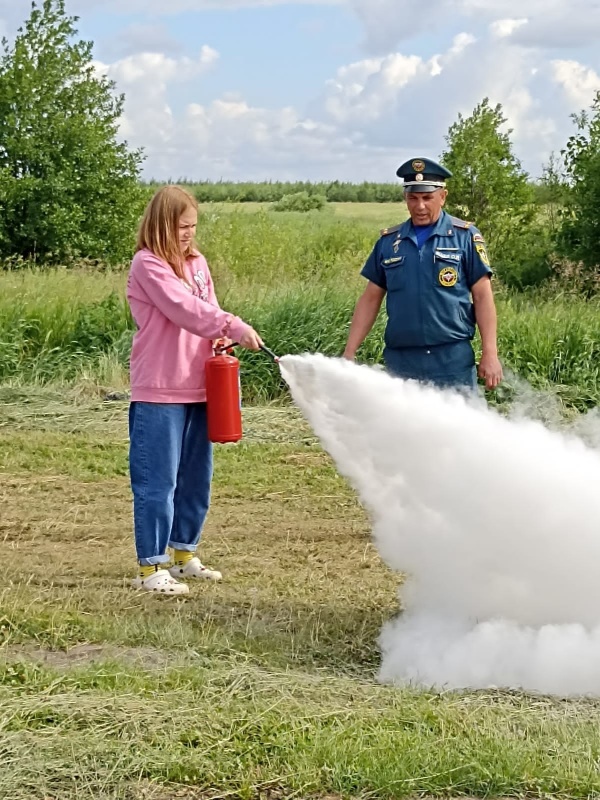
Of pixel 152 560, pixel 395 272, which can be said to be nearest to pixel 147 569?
pixel 152 560

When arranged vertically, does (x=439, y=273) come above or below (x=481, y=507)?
above

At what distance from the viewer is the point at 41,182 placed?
19.8 metres

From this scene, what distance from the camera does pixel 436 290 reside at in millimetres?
5582

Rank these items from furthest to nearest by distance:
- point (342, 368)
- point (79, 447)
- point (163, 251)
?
point (79, 447), point (163, 251), point (342, 368)

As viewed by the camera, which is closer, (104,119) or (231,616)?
(231,616)

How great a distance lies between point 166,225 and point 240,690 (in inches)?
90.4

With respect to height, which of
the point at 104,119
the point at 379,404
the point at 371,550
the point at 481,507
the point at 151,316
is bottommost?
the point at 371,550

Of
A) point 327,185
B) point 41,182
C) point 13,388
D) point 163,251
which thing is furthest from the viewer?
point 327,185

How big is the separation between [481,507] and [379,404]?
62cm

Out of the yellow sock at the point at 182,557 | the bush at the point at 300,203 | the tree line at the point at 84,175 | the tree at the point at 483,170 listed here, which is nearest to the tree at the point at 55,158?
the tree line at the point at 84,175

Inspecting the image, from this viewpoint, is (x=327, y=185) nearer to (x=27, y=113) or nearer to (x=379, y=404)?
(x=27, y=113)

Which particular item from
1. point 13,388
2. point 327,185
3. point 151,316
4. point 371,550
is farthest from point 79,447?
point 327,185

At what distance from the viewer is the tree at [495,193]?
58.6 feet

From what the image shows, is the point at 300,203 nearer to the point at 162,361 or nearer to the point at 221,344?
the point at 221,344
